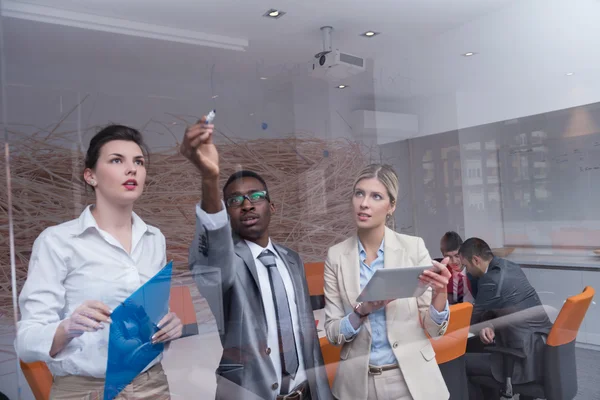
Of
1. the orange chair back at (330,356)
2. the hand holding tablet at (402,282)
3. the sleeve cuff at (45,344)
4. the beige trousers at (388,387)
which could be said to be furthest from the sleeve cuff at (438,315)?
the sleeve cuff at (45,344)

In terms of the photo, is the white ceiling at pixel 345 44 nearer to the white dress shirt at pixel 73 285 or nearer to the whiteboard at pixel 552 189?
the whiteboard at pixel 552 189

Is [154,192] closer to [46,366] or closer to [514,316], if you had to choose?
[46,366]

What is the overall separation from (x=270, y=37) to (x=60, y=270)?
1.42 m

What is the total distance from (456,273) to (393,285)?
2.58ft

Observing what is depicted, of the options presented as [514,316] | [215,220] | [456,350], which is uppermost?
[215,220]

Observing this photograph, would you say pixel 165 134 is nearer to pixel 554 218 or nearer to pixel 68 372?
pixel 68 372

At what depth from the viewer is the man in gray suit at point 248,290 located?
189 cm

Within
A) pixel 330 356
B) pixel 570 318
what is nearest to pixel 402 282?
pixel 330 356

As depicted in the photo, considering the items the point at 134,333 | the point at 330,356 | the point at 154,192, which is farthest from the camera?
the point at 330,356

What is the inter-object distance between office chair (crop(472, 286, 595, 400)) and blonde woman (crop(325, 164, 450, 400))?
3.59 ft

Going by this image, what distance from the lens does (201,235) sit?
73.7 inches

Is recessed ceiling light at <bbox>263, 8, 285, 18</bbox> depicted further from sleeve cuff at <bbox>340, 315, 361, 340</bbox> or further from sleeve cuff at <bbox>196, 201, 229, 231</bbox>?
sleeve cuff at <bbox>340, 315, 361, 340</bbox>

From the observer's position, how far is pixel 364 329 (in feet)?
7.67

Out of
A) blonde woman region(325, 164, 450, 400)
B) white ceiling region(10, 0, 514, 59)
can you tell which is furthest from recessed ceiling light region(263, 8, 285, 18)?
blonde woman region(325, 164, 450, 400)
